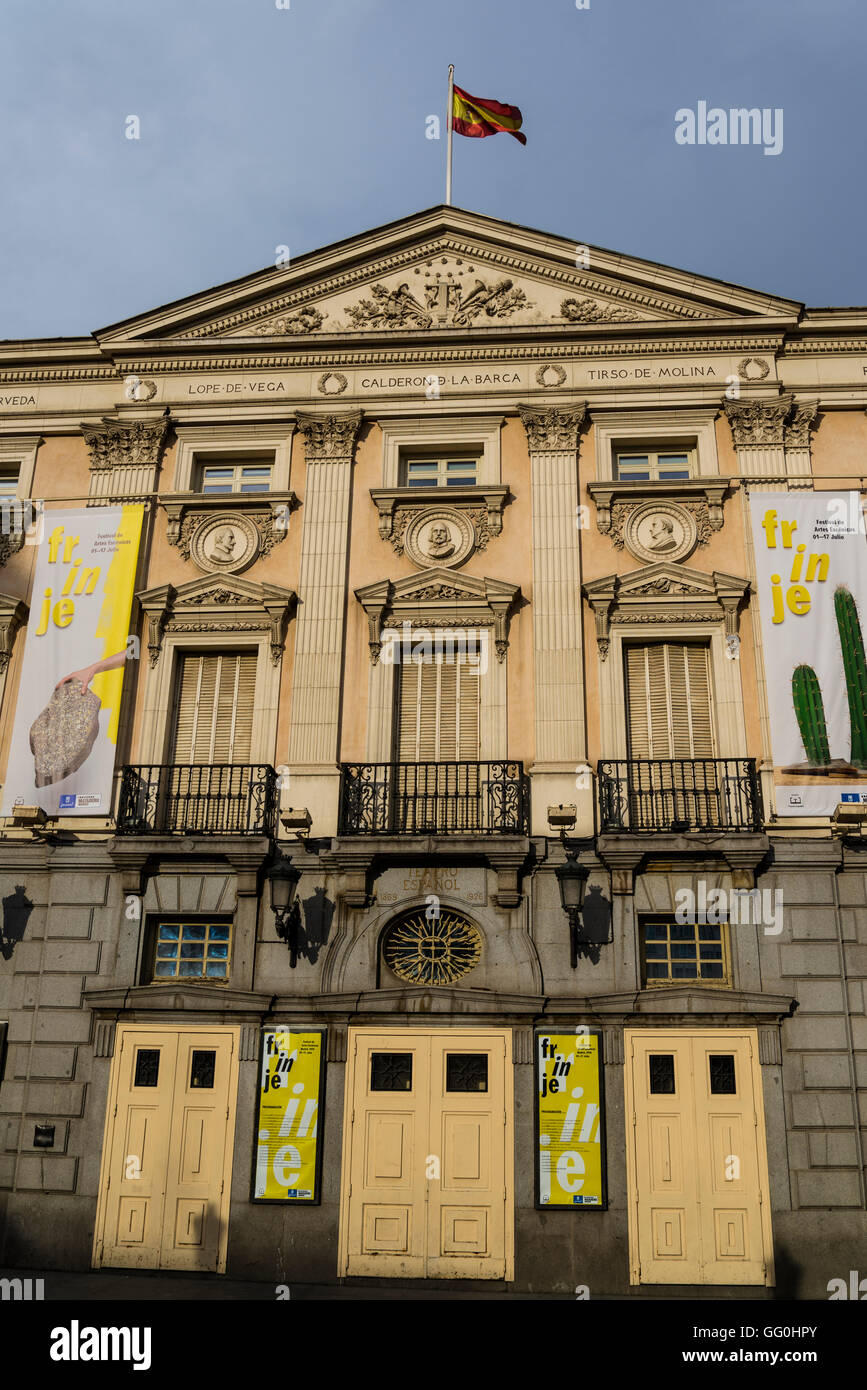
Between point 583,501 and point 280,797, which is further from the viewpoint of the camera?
point 583,501

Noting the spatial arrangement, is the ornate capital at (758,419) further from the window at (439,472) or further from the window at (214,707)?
the window at (214,707)

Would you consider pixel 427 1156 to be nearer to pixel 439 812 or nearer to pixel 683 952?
pixel 683 952

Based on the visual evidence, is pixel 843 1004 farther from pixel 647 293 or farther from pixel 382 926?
pixel 647 293

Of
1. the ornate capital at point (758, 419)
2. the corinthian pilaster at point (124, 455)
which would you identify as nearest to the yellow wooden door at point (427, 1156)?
the corinthian pilaster at point (124, 455)

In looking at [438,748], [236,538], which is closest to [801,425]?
[438,748]

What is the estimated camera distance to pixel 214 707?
19.6 meters

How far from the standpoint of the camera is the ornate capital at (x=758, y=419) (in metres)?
20.1

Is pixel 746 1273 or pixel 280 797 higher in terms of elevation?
pixel 280 797

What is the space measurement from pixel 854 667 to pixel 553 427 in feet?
21.1

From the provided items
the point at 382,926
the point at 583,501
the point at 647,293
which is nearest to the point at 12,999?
the point at 382,926

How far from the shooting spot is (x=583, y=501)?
65.8ft

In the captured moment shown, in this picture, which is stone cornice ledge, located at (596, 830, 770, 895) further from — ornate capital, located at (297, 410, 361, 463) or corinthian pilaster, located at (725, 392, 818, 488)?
ornate capital, located at (297, 410, 361, 463)
